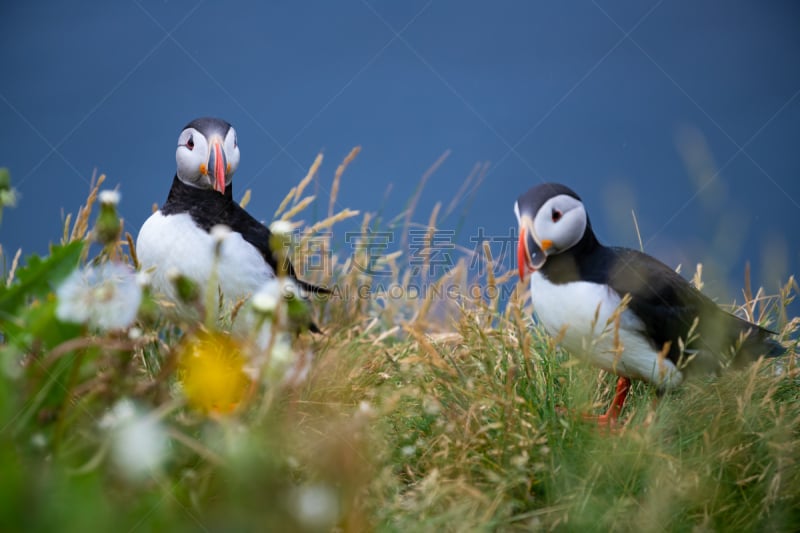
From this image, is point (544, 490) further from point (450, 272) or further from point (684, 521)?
point (450, 272)

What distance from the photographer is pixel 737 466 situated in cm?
253

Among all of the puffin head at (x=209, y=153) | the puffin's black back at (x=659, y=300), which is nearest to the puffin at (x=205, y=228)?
the puffin head at (x=209, y=153)

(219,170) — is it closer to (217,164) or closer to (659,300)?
(217,164)

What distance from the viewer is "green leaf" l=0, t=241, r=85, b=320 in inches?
81.0

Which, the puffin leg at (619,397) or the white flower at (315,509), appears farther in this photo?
the puffin leg at (619,397)

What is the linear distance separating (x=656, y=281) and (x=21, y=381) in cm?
232

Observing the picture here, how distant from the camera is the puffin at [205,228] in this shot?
3.44 metres

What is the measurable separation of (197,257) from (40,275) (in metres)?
1.34

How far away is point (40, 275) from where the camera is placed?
6.82ft

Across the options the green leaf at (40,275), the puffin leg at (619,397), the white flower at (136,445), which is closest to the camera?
the white flower at (136,445)

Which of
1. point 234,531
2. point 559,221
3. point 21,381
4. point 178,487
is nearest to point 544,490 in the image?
point 559,221

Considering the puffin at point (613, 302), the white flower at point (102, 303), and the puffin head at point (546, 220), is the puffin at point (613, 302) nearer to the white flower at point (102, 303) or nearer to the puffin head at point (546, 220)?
the puffin head at point (546, 220)

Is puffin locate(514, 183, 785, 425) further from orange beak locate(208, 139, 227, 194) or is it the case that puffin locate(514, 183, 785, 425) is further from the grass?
orange beak locate(208, 139, 227, 194)

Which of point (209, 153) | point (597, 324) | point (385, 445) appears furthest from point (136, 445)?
point (209, 153)
